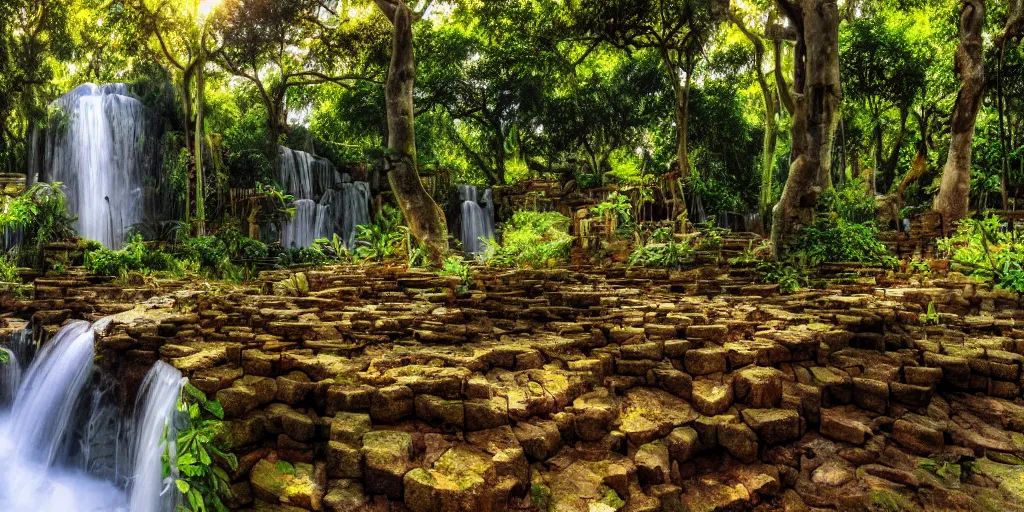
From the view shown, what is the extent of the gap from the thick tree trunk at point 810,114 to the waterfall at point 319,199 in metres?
12.4

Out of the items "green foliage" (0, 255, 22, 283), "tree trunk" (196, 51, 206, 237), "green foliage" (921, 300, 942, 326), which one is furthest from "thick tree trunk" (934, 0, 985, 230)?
"tree trunk" (196, 51, 206, 237)

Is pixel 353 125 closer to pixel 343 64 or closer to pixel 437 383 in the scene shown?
pixel 343 64

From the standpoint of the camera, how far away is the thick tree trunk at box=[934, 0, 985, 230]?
435 inches

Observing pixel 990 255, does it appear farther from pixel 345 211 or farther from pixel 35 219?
pixel 345 211

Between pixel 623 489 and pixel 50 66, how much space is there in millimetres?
19964

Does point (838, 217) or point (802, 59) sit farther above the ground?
point (802, 59)

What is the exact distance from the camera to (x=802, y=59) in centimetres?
1040

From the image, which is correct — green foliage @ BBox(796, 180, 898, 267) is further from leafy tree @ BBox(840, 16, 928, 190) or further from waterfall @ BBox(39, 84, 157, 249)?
waterfall @ BBox(39, 84, 157, 249)

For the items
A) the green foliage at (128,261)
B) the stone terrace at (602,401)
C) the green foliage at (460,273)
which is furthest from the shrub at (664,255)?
the green foliage at (128,261)

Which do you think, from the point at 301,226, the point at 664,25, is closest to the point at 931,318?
the point at 664,25

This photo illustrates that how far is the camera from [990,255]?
23.3 ft

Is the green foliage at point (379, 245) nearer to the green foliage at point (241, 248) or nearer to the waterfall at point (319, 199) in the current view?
the green foliage at point (241, 248)

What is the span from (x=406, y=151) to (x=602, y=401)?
6.73 meters

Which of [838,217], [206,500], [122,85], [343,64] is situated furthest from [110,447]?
[122,85]
